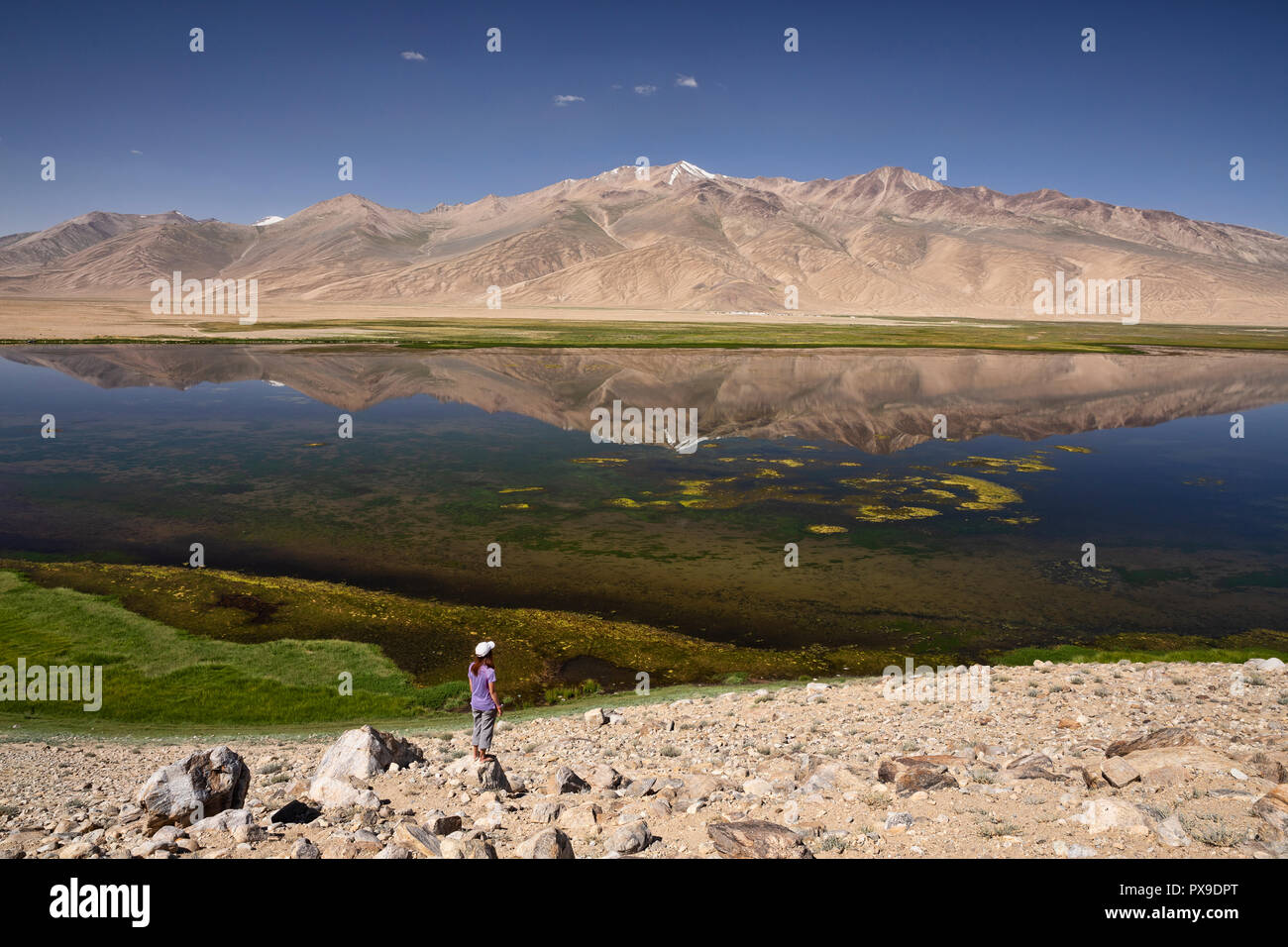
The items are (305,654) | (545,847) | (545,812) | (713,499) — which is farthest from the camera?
(713,499)

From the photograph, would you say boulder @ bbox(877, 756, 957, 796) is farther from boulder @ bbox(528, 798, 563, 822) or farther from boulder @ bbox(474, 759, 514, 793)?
boulder @ bbox(474, 759, 514, 793)

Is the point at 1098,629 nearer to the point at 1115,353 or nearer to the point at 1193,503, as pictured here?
the point at 1193,503

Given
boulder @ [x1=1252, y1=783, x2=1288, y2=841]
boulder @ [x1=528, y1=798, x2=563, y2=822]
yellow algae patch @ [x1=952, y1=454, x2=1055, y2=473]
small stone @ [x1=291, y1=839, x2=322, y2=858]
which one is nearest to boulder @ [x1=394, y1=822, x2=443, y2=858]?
small stone @ [x1=291, y1=839, x2=322, y2=858]

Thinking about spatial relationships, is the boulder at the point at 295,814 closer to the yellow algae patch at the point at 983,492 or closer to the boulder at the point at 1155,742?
the boulder at the point at 1155,742

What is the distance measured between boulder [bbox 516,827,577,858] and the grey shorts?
333 cm

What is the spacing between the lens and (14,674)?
14195mm

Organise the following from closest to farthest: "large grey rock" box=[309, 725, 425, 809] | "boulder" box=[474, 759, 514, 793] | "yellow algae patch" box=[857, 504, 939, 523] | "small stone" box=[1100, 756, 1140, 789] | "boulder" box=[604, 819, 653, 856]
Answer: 1. "boulder" box=[604, 819, 653, 856]
2. "small stone" box=[1100, 756, 1140, 789]
3. "large grey rock" box=[309, 725, 425, 809]
4. "boulder" box=[474, 759, 514, 793]
5. "yellow algae patch" box=[857, 504, 939, 523]

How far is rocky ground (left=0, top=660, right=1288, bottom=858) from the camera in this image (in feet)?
22.8

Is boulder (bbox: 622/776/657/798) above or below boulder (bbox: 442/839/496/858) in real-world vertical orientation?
below

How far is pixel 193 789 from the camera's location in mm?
7789

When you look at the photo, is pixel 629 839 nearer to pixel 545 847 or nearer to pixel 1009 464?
pixel 545 847

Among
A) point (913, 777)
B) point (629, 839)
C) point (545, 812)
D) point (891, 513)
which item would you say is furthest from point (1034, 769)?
point (891, 513)

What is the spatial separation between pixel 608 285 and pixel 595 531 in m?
169

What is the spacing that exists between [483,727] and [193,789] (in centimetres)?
338
